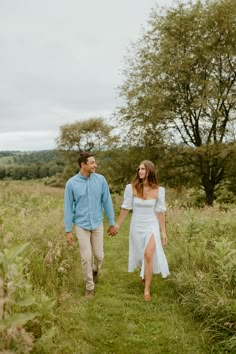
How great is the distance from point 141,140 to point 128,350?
1643 cm

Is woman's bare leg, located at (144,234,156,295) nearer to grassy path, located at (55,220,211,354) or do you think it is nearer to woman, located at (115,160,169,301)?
woman, located at (115,160,169,301)

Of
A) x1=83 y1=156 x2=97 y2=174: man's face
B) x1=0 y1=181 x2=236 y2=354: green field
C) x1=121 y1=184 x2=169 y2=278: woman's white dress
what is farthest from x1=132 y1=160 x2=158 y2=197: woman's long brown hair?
x1=0 y1=181 x2=236 y2=354: green field

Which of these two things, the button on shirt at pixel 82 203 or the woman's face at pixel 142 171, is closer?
the button on shirt at pixel 82 203

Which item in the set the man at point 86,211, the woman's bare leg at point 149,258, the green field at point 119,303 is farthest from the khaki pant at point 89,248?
the woman's bare leg at point 149,258

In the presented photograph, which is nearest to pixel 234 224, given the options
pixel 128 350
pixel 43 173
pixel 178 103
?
pixel 128 350

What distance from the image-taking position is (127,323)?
18.2 ft

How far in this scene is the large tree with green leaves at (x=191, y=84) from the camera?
1841 centimetres

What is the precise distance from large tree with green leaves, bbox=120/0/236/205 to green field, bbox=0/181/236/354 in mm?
11667

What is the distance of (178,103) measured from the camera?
64.8 ft

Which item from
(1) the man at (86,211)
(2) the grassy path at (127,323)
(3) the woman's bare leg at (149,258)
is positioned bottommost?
(2) the grassy path at (127,323)

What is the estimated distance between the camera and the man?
6496 millimetres

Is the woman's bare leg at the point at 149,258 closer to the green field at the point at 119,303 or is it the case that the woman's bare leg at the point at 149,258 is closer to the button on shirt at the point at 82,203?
the green field at the point at 119,303

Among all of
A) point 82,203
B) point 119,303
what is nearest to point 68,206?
point 82,203

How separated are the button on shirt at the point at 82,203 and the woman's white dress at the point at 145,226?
0.59 meters
